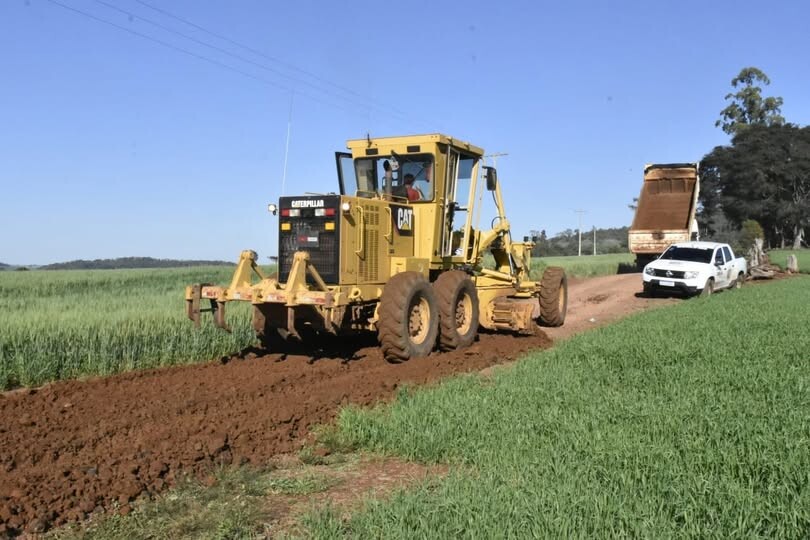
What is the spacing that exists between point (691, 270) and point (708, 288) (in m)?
0.91

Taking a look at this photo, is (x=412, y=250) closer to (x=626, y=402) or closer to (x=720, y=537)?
(x=626, y=402)

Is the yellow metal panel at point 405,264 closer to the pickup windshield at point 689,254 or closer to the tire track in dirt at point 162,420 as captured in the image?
the tire track in dirt at point 162,420

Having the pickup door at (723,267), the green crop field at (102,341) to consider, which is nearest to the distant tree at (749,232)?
the pickup door at (723,267)

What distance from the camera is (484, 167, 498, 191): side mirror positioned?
11.4 m

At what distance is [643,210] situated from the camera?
87.5 feet

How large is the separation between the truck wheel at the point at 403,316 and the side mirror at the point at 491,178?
257cm

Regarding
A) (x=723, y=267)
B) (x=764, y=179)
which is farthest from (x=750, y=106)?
(x=723, y=267)

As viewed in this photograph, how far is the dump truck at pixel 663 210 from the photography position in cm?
2530

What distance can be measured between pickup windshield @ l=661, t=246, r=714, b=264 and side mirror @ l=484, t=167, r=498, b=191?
1035 cm

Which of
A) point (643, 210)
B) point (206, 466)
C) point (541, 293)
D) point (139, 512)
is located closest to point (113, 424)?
point (206, 466)

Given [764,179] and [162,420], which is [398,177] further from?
[764,179]

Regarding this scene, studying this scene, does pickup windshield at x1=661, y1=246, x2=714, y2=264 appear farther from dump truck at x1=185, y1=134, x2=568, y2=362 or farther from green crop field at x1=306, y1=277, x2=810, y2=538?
green crop field at x1=306, y1=277, x2=810, y2=538

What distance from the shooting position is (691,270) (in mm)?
18797

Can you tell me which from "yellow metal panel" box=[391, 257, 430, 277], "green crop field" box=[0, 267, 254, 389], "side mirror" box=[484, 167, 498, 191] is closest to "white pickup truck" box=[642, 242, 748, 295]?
"side mirror" box=[484, 167, 498, 191]
